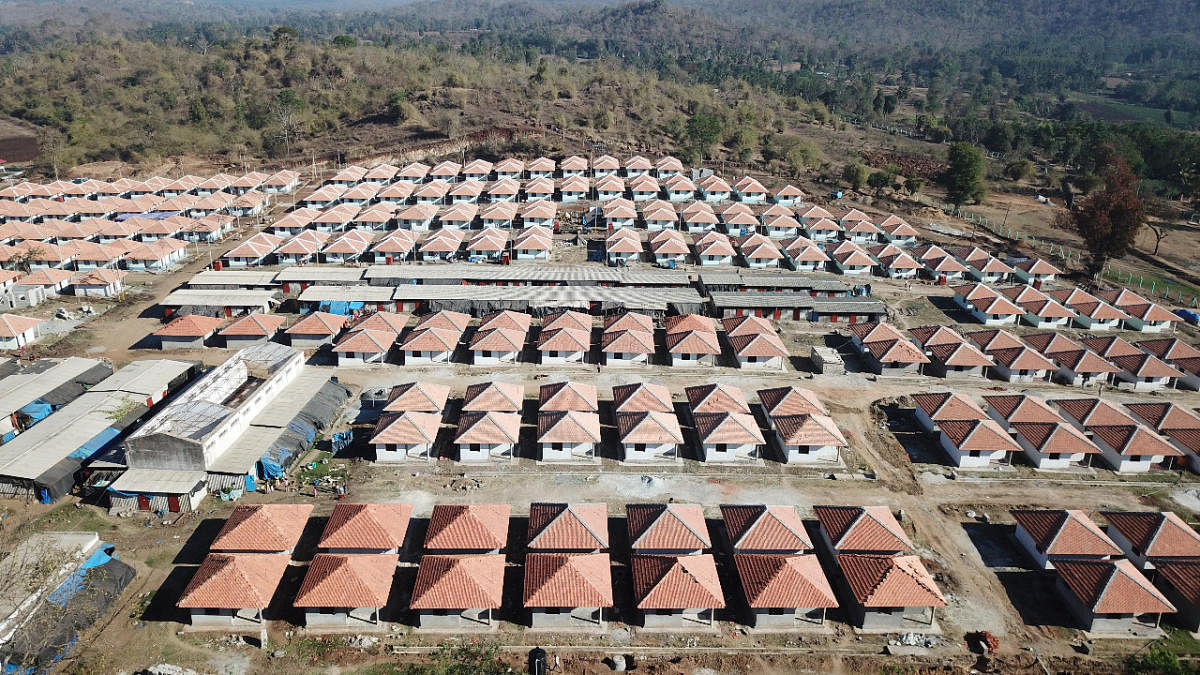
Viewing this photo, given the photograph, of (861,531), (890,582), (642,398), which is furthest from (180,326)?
(890,582)

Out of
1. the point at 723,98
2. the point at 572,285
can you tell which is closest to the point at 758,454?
the point at 572,285

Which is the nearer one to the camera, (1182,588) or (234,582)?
(234,582)

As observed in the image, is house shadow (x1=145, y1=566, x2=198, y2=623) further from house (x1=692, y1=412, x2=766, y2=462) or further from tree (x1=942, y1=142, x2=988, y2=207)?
tree (x1=942, y1=142, x2=988, y2=207)

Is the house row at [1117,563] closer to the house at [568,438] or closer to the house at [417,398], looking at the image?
the house at [568,438]

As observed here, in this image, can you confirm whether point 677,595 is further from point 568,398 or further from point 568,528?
point 568,398

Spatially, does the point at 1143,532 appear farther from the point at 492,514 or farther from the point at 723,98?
the point at 723,98
